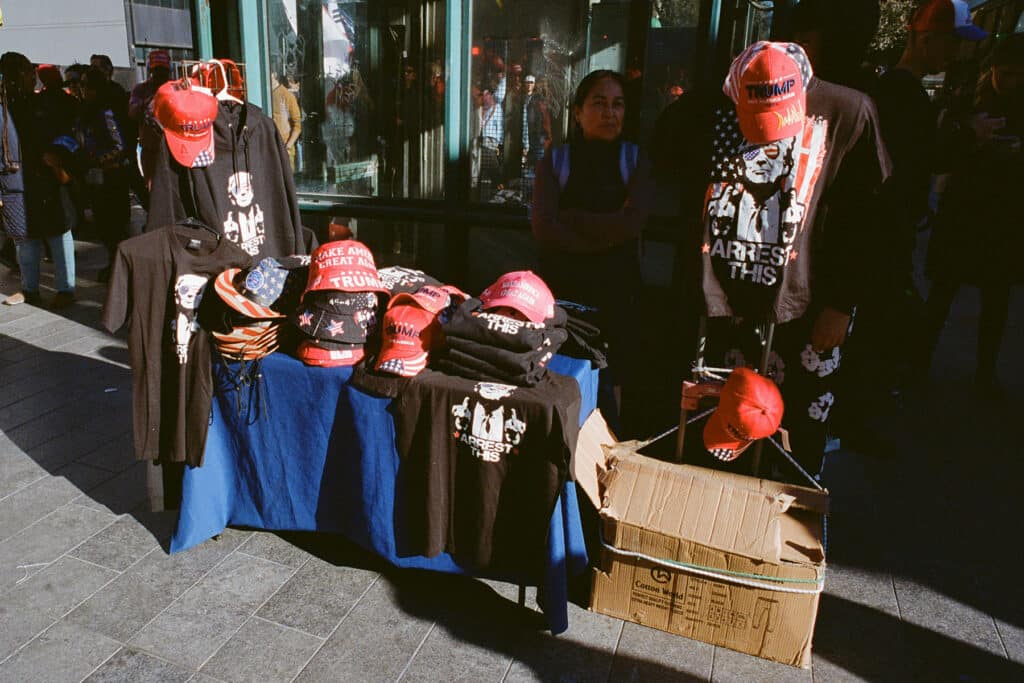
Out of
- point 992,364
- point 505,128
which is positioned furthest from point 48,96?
point 992,364

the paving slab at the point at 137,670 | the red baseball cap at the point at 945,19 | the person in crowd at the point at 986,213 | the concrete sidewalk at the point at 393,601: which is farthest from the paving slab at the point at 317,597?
the person in crowd at the point at 986,213

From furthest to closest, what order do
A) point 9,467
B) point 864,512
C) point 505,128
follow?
point 505,128
point 9,467
point 864,512

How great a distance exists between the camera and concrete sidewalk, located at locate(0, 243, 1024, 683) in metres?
2.74

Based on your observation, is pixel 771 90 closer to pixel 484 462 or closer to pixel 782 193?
pixel 782 193

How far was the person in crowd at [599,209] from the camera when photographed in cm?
327

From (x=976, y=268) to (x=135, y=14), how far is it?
940 inches

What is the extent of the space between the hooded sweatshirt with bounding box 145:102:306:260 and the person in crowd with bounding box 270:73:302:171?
1.28m

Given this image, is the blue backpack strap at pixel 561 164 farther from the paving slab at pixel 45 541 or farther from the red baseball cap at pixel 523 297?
the paving slab at pixel 45 541

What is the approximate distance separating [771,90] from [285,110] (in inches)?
139

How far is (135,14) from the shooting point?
2186cm

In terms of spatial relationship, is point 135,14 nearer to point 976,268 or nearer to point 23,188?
point 23,188

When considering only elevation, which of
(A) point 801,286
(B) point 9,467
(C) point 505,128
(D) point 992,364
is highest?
(C) point 505,128

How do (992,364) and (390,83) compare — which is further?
(992,364)

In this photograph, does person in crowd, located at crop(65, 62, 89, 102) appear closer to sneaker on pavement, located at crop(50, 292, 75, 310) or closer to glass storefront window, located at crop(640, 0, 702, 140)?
sneaker on pavement, located at crop(50, 292, 75, 310)
